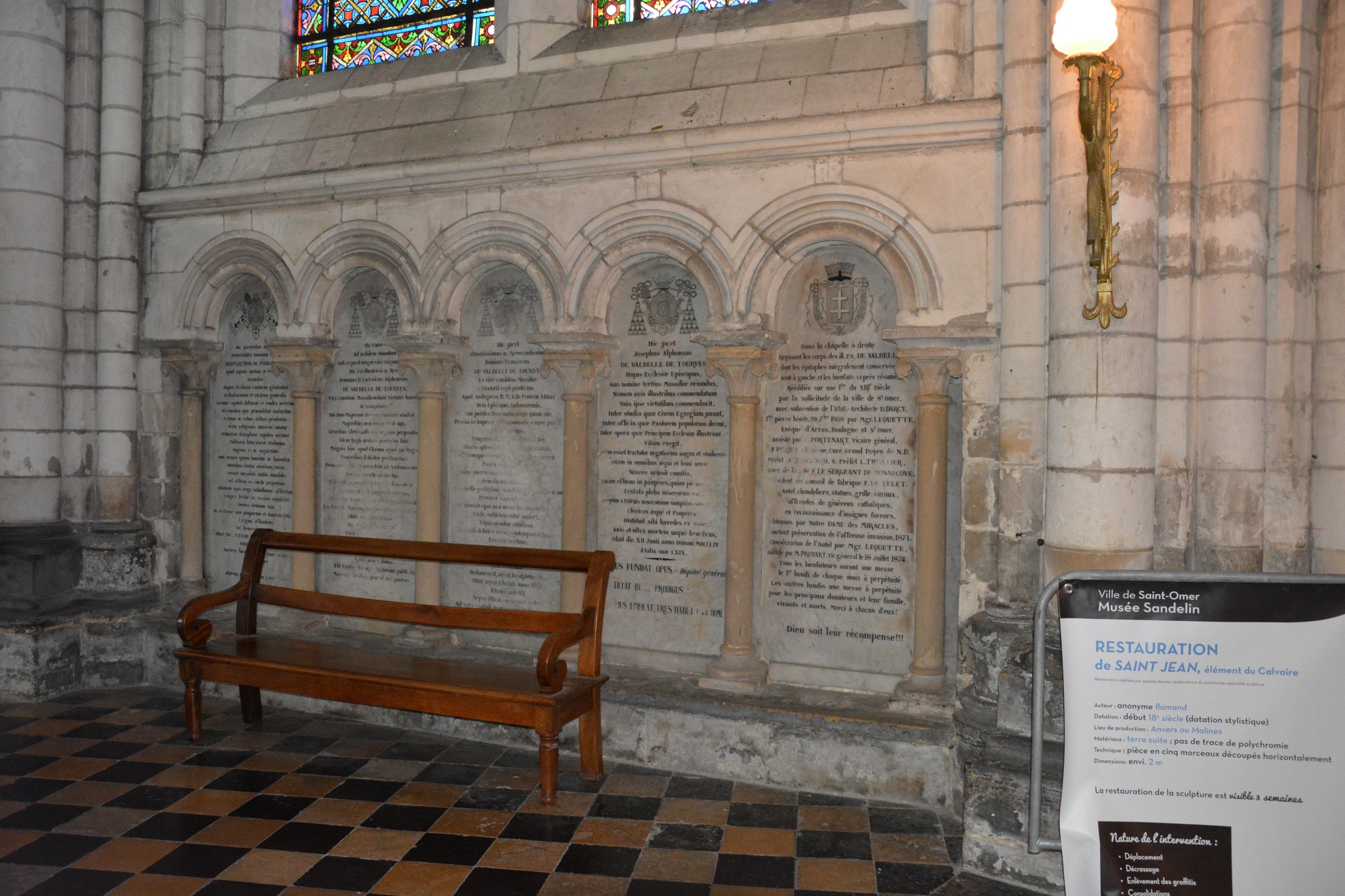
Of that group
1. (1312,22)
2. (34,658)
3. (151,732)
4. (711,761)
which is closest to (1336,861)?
(711,761)

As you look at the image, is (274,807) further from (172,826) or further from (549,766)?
(549,766)

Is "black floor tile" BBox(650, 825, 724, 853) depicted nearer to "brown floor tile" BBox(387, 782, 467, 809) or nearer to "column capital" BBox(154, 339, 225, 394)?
"brown floor tile" BBox(387, 782, 467, 809)

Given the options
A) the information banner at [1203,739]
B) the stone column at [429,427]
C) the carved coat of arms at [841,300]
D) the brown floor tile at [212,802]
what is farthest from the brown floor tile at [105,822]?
the carved coat of arms at [841,300]

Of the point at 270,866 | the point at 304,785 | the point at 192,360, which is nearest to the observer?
the point at 270,866

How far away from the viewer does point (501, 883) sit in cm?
315

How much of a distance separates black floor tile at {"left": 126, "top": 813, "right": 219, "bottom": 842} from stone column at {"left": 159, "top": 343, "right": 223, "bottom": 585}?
2.37 m

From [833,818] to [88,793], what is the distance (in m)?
2.82

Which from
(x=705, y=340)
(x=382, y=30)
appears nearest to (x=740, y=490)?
(x=705, y=340)

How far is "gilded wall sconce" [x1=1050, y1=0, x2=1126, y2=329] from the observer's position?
300 cm

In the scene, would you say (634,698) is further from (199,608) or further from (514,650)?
(199,608)

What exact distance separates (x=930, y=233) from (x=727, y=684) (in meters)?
2.05

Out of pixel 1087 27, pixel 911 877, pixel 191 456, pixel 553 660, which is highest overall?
pixel 1087 27

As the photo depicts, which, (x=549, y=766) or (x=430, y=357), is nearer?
(x=549, y=766)

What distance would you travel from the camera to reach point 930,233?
4047 millimetres
